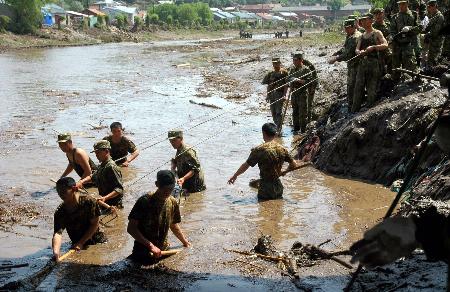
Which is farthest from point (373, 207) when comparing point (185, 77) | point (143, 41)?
point (143, 41)

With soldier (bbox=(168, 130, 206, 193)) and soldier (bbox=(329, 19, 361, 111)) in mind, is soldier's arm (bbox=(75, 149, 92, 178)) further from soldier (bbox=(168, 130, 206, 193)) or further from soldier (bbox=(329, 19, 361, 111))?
soldier (bbox=(329, 19, 361, 111))

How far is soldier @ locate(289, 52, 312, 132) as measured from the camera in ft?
46.5

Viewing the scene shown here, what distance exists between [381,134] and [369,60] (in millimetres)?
1939

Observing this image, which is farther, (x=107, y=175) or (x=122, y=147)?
(x=122, y=147)

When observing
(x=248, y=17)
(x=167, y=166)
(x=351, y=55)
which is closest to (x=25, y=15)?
(x=167, y=166)

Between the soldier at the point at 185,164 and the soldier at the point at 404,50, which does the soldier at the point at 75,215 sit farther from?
the soldier at the point at 404,50

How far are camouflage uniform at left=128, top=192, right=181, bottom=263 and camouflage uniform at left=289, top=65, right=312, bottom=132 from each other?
7.85m

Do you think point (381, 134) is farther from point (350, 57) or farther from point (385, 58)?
point (385, 58)

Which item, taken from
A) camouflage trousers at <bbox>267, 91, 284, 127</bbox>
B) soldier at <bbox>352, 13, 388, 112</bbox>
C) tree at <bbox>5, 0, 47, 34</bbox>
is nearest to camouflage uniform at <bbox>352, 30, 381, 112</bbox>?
soldier at <bbox>352, 13, 388, 112</bbox>

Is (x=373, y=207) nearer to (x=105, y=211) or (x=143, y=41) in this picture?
(x=105, y=211)

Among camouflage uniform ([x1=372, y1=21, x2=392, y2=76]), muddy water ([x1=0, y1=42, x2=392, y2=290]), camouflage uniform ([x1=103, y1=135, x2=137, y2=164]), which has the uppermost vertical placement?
camouflage uniform ([x1=372, y1=21, x2=392, y2=76])

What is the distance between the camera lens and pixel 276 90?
49.0ft

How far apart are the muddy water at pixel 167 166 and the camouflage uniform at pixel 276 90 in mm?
643

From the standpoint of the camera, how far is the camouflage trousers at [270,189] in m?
9.20
